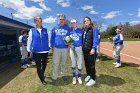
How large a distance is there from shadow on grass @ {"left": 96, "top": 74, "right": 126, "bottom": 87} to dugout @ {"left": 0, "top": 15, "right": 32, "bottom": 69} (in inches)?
272

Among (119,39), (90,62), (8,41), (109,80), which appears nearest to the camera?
(90,62)

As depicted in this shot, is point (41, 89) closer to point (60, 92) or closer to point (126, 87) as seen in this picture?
point (60, 92)

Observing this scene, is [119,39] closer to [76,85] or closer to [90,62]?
[90,62]

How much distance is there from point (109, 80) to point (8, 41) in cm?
1135

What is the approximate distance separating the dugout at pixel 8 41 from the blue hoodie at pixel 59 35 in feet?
21.3

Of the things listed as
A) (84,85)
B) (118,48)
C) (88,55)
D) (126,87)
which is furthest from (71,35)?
(118,48)

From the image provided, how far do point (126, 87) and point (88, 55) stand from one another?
1648mm

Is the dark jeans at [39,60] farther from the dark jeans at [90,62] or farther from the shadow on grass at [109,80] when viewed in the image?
the shadow on grass at [109,80]

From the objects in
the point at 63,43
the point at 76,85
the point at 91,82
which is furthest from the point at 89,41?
the point at 76,85

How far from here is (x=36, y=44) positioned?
7258 mm

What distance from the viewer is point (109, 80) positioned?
322 inches

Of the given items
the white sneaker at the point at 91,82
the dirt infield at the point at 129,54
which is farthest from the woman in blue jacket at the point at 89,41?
the dirt infield at the point at 129,54

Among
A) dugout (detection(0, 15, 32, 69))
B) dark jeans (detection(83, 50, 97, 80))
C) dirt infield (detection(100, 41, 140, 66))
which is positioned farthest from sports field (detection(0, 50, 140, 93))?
dugout (detection(0, 15, 32, 69))

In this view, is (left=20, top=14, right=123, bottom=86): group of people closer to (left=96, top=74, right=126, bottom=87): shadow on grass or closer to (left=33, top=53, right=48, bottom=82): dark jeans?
(left=33, top=53, right=48, bottom=82): dark jeans
